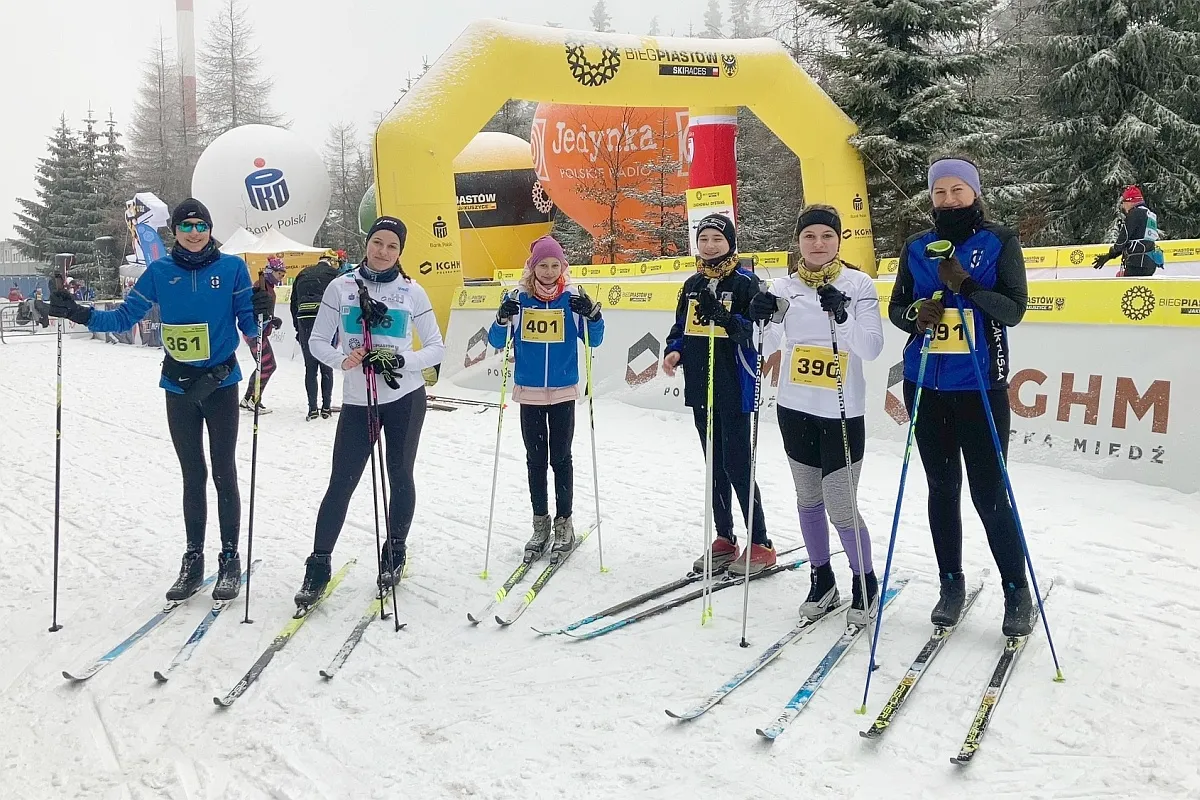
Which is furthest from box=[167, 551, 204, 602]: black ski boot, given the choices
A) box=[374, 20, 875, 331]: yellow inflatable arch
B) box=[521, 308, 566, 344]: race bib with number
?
box=[374, 20, 875, 331]: yellow inflatable arch

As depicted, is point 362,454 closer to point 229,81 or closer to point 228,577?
point 228,577

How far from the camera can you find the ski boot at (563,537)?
15.5ft

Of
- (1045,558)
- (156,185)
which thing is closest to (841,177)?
(1045,558)

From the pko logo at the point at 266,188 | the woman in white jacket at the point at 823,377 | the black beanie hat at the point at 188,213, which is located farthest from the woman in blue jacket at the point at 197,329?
the pko logo at the point at 266,188

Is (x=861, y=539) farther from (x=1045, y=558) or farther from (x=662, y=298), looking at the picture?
(x=662, y=298)

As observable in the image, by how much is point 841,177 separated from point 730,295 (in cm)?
1068

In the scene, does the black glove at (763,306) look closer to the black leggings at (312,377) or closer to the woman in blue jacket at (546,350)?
the woman in blue jacket at (546,350)

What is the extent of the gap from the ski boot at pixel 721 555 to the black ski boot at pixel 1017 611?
1379mm

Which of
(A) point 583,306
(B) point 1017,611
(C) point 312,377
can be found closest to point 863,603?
(B) point 1017,611

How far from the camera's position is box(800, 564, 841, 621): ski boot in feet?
12.3

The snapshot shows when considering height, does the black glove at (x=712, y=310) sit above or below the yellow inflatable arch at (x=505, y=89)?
below

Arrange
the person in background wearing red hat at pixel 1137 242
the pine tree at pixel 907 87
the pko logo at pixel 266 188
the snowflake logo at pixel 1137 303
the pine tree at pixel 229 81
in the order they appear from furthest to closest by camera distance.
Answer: the pine tree at pixel 229 81 → the pko logo at pixel 266 188 → the pine tree at pixel 907 87 → the person in background wearing red hat at pixel 1137 242 → the snowflake logo at pixel 1137 303

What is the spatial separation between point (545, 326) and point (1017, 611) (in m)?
2.69

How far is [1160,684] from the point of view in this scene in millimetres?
3055
